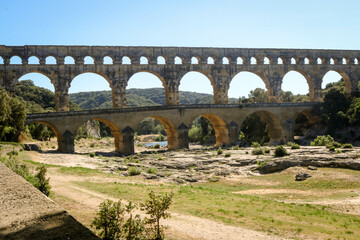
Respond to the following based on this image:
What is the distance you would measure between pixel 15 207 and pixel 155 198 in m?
2.81

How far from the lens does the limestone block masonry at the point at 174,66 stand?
33.1 meters

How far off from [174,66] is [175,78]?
4.62 feet

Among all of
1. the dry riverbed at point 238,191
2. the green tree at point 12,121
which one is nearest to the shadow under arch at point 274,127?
the dry riverbed at point 238,191

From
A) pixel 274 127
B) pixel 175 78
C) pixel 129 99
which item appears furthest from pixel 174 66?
pixel 129 99

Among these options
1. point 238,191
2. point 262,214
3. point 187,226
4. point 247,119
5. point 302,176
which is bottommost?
point 238,191

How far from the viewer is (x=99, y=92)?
13162 centimetres

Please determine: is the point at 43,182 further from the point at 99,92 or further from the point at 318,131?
the point at 99,92

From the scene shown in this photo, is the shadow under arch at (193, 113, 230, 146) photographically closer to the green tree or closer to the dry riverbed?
the dry riverbed

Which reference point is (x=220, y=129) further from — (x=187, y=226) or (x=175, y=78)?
(x=187, y=226)

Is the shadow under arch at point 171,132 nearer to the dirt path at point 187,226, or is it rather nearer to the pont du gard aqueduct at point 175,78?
the pont du gard aqueduct at point 175,78

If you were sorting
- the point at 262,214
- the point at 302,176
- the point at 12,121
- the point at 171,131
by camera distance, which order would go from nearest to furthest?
the point at 262,214 < the point at 302,176 < the point at 12,121 < the point at 171,131

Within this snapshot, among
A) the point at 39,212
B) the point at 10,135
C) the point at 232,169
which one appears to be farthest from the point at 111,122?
the point at 39,212

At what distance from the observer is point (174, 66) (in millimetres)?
38188

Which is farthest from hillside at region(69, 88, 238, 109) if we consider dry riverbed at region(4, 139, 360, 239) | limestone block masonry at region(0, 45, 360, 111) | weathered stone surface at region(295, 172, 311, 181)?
weathered stone surface at region(295, 172, 311, 181)
